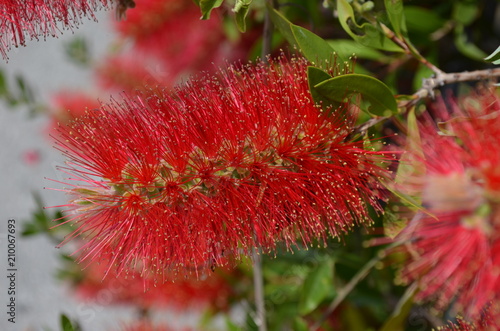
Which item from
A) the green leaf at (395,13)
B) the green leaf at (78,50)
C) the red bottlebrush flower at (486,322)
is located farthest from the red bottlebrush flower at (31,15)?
the green leaf at (78,50)

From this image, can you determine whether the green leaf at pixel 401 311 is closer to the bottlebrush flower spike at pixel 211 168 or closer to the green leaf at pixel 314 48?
the bottlebrush flower spike at pixel 211 168

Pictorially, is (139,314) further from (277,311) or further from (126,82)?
(126,82)

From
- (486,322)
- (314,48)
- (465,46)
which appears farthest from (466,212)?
(465,46)

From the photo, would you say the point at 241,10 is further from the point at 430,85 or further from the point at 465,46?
the point at 465,46

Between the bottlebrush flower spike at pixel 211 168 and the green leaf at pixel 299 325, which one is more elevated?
the bottlebrush flower spike at pixel 211 168

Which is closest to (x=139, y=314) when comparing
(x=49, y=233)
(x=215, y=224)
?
(x=49, y=233)
